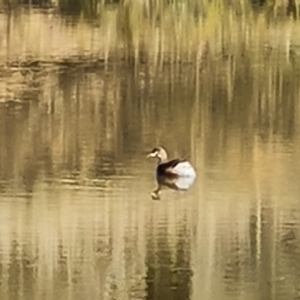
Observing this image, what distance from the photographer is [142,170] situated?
6.07 m

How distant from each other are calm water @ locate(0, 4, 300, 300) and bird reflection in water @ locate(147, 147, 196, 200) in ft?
0.22

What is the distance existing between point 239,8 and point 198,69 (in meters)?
2.00

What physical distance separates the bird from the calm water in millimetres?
79

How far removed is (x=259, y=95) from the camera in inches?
324

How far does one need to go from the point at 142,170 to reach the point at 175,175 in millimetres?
327

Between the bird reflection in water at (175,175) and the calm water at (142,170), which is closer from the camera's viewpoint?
the calm water at (142,170)

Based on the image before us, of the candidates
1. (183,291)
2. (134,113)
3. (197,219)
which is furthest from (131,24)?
(183,291)

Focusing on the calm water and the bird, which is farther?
the bird

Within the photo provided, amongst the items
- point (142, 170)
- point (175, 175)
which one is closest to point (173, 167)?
point (175, 175)

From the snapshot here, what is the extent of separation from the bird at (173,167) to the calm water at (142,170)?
79mm

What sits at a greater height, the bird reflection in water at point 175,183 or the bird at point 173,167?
the bird at point 173,167

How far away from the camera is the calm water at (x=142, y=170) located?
4.51 metres

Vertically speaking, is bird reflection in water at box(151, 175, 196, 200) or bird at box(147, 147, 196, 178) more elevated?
bird at box(147, 147, 196, 178)

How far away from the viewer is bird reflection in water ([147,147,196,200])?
5.75m
